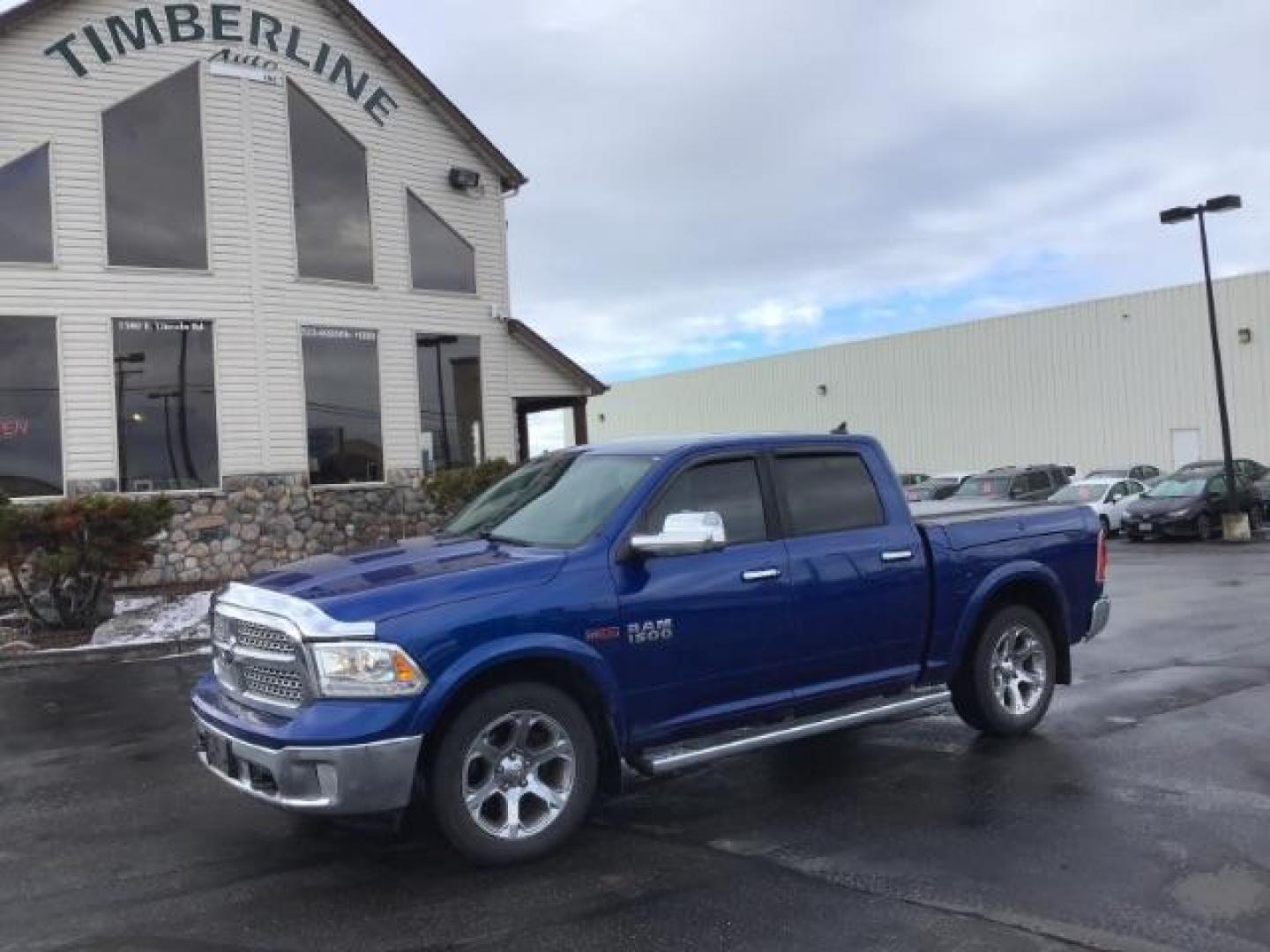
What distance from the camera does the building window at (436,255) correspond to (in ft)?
64.1

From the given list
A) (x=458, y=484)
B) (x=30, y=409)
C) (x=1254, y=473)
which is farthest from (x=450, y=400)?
(x=1254, y=473)

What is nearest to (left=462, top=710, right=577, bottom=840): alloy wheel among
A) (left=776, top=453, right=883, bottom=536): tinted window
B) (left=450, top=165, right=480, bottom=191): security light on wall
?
(left=776, top=453, right=883, bottom=536): tinted window

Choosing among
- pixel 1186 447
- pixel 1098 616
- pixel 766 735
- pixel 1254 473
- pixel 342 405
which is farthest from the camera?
pixel 1186 447

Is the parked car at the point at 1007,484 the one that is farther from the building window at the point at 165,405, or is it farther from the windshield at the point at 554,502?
the windshield at the point at 554,502

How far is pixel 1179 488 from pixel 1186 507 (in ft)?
3.67

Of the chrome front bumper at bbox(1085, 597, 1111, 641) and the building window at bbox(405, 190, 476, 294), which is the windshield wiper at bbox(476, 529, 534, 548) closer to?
the chrome front bumper at bbox(1085, 597, 1111, 641)

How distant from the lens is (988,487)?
92.5 ft

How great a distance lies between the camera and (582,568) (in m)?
5.27

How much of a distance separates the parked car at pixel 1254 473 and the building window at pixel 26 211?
2465 cm

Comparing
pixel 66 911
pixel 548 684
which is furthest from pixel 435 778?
pixel 66 911

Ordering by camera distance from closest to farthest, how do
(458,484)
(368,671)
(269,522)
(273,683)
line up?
(368,671) → (273,683) → (269,522) → (458,484)

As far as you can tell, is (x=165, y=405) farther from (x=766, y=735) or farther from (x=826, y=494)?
(x=766, y=735)

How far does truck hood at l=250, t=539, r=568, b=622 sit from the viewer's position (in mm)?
4816

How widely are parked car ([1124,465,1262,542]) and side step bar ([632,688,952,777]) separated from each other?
2124cm
